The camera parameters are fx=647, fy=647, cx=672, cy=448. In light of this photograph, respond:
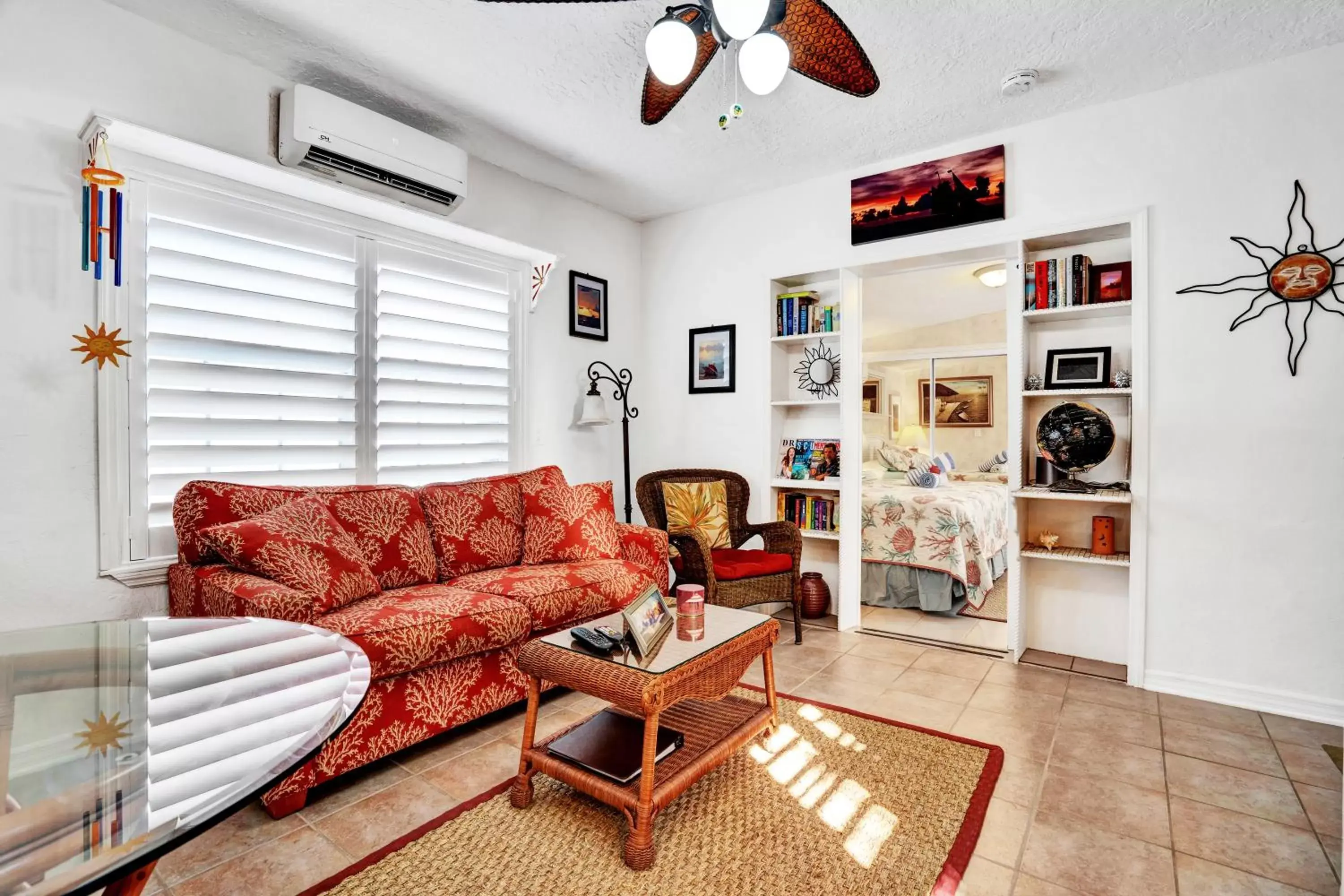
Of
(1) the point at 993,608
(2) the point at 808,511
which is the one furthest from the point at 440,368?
(1) the point at 993,608

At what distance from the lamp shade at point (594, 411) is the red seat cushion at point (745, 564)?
1.01m

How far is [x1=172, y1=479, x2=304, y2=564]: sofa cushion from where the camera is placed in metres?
2.35

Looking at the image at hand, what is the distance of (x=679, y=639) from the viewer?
6.77 feet

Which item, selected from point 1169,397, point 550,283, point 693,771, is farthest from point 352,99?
point 1169,397

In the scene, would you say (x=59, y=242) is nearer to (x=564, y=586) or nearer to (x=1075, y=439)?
(x=564, y=586)

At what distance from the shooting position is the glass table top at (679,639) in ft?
6.07

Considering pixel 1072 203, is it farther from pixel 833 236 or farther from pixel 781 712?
pixel 781 712

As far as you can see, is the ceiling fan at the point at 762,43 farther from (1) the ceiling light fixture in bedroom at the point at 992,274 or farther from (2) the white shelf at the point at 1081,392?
(1) the ceiling light fixture in bedroom at the point at 992,274

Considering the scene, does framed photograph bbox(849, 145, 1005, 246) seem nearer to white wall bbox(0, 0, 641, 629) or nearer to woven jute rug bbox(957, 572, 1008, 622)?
woven jute rug bbox(957, 572, 1008, 622)

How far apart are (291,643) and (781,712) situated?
6.38 feet

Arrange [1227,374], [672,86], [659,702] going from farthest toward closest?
[1227,374]
[672,86]
[659,702]

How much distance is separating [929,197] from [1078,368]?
1.19 meters

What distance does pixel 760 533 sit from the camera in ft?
12.7

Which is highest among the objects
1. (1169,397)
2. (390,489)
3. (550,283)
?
(550,283)
